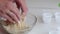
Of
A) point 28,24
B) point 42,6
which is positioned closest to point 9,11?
point 28,24

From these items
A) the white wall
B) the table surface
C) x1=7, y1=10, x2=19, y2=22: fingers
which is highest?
x1=7, y1=10, x2=19, y2=22: fingers

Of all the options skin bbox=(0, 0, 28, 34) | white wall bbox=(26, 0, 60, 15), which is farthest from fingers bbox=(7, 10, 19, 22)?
white wall bbox=(26, 0, 60, 15)

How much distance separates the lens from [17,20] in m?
0.81

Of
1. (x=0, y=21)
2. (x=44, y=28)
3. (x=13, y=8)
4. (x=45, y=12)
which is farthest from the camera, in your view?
(x=45, y=12)

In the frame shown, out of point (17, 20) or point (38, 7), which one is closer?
point (17, 20)

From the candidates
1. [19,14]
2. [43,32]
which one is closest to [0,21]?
[19,14]

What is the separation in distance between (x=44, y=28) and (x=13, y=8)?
0.78 feet

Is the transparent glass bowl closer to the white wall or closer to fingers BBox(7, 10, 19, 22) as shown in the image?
fingers BBox(7, 10, 19, 22)

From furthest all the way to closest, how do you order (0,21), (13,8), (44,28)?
(44,28), (13,8), (0,21)

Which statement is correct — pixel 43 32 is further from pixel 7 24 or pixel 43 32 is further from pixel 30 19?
pixel 7 24

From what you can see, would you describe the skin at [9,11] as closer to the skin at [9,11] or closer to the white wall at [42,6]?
the skin at [9,11]

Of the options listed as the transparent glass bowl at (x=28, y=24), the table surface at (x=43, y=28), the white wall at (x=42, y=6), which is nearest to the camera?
the transparent glass bowl at (x=28, y=24)

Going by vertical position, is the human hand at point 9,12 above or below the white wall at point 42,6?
above

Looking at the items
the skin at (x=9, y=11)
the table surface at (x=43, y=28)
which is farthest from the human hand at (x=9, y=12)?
the table surface at (x=43, y=28)
